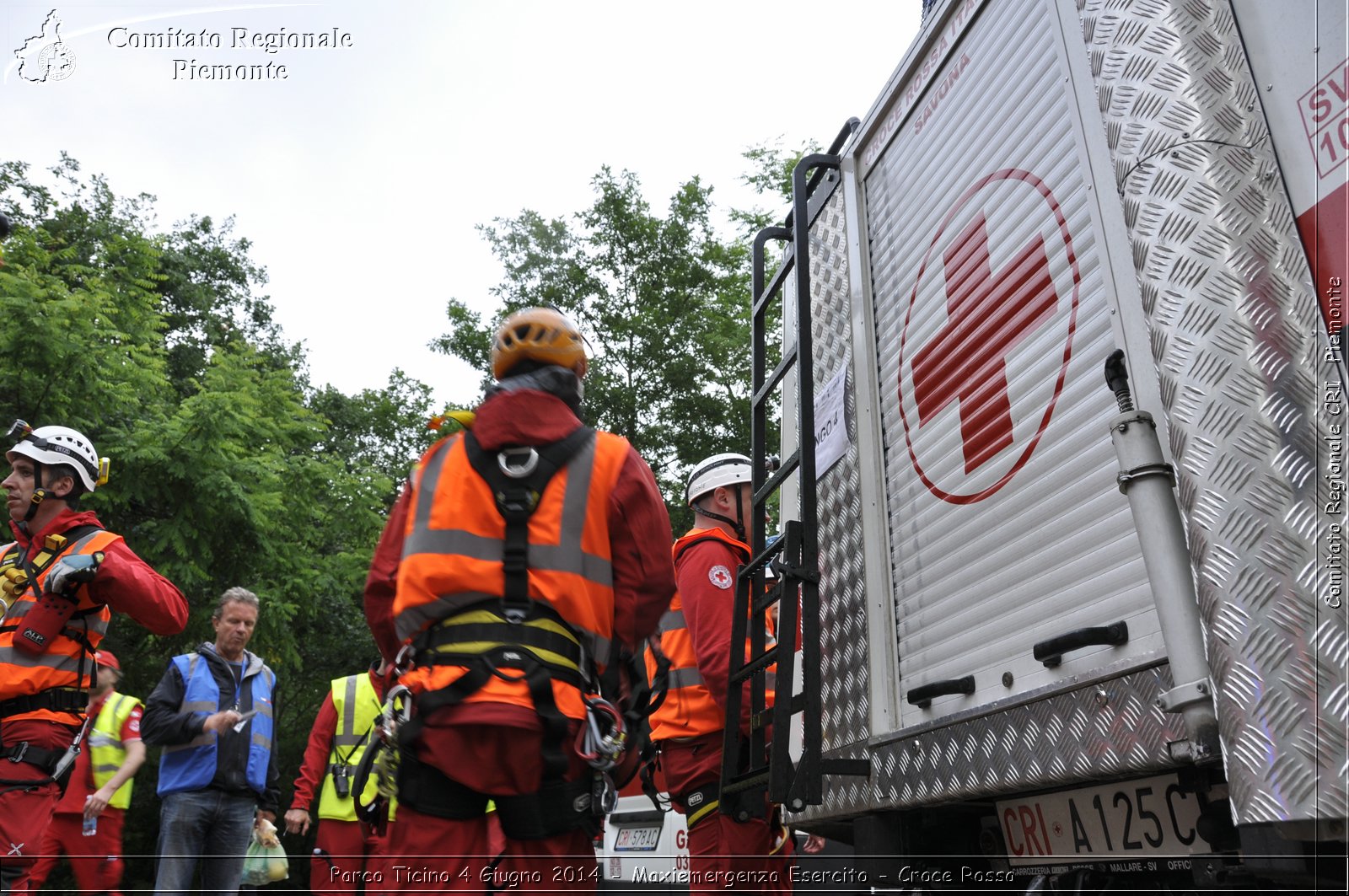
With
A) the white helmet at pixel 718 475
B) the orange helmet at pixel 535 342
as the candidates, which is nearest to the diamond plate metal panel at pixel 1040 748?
the orange helmet at pixel 535 342

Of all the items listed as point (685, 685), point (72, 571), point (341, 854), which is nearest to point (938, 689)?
point (685, 685)

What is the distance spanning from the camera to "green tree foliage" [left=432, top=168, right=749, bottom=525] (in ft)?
63.3

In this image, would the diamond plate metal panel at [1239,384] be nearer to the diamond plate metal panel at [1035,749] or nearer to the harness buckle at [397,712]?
the diamond plate metal panel at [1035,749]

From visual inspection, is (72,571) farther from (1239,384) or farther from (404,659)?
(1239,384)

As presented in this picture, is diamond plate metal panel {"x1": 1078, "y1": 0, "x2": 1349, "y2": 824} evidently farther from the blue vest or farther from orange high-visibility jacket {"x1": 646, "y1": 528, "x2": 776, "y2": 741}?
the blue vest

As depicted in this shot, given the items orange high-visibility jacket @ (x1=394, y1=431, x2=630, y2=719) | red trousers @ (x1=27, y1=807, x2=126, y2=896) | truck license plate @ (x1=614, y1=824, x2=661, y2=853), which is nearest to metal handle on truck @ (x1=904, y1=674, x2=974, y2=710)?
orange high-visibility jacket @ (x1=394, y1=431, x2=630, y2=719)

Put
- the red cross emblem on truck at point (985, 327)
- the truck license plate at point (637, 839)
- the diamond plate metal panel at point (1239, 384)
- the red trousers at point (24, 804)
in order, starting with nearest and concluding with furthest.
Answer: the diamond plate metal panel at point (1239, 384) < the red cross emblem on truck at point (985, 327) < the red trousers at point (24, 804) < the truck license plate at point (637, 839)

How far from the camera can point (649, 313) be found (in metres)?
20.1

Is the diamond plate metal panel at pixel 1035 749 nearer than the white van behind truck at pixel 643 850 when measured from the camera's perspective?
Yes

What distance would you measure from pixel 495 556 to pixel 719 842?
231 centimetres

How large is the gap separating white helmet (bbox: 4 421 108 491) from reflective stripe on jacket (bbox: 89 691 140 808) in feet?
10.6

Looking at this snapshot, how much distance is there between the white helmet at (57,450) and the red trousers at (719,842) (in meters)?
3.14

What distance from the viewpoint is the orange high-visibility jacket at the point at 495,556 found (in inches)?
117

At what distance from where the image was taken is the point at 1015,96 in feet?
10.5
